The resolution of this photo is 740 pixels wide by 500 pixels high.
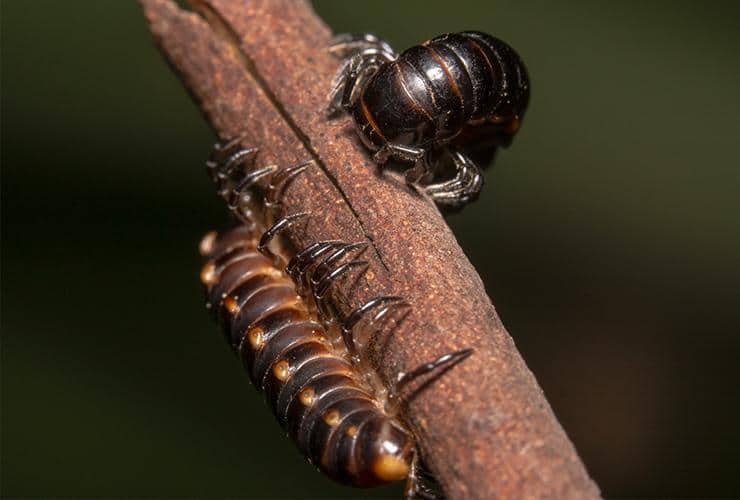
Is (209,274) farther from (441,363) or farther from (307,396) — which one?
(441,363)

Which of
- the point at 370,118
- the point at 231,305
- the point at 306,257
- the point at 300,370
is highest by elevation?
the point at 370,118

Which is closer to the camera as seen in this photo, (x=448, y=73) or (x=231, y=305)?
(x=448, y=73)

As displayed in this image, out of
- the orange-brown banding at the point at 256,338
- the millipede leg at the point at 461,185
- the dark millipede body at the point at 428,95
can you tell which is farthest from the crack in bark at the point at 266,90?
the orange-brown banding at the point at 256,338

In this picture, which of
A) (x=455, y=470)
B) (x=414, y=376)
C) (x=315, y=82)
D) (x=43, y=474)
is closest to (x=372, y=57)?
(x=315, y=82)

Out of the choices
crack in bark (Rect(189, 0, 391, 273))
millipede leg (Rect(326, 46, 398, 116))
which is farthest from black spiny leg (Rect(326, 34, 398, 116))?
crack in bark (Rect(189, 0, 391, 273))

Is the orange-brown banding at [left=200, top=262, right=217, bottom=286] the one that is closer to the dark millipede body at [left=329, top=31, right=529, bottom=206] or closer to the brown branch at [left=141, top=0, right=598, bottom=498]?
the brown branch at [left=141, top=0, right=598, bottom=498]

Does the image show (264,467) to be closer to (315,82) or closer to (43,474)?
(43,474)

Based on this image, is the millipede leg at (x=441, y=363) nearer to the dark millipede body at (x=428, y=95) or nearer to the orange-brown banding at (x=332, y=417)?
the orange-brown banding at (x=332, y=417)

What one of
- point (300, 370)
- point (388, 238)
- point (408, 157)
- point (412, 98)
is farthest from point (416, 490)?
point (412, 98)
